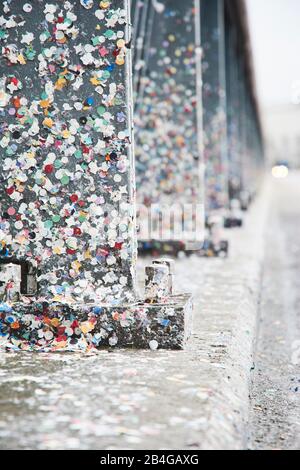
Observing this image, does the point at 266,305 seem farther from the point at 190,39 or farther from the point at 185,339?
the point at 190,39

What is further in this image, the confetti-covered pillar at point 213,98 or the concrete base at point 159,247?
the confetti-covered pillar at point 213,98

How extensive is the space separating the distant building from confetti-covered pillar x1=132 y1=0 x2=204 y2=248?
84.5 metres

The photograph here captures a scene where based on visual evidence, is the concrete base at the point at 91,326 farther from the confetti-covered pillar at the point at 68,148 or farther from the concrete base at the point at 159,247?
the concrete base at the point at 159,247

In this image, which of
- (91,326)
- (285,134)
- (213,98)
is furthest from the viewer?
(285,134)

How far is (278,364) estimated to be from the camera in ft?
12.0

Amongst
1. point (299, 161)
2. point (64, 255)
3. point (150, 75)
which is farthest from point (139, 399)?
point (299, 161)

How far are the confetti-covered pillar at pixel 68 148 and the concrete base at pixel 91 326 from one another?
0.09 m

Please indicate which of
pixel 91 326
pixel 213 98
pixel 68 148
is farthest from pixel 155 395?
pixel 213 98

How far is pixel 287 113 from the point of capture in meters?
93.6

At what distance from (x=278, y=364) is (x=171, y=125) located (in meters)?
4.00

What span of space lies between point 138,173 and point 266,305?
2263 mm

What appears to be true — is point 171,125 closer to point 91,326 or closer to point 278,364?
point 278,364

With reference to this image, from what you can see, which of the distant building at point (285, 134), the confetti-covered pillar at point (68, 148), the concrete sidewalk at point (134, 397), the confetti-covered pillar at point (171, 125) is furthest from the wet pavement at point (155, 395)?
the distant building at point (285, 134)

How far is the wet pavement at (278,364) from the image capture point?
2.59 metres
